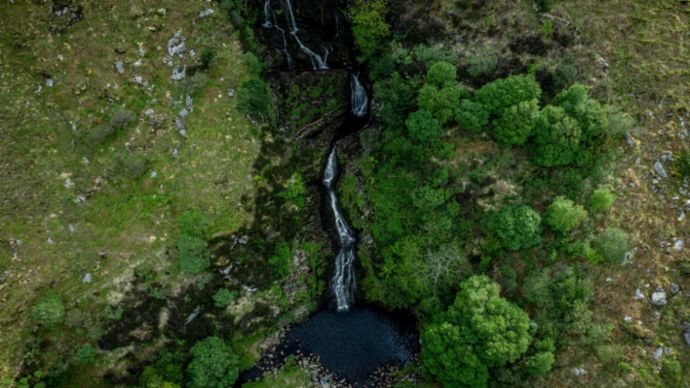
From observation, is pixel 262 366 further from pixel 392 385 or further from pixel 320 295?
pixel 392 385

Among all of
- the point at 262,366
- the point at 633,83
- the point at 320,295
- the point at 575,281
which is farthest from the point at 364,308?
the point at 633,83

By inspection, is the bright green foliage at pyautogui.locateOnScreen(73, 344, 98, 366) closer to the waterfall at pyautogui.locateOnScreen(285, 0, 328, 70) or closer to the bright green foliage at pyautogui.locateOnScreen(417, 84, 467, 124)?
the waterfall at pyautogui.locateOnScreen(285, 0, 328, 70)

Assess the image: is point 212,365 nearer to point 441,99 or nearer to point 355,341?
point 355,341

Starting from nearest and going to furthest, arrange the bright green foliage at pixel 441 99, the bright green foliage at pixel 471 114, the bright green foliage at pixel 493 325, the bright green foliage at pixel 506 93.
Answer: the bright green foliage at pixel 493 325
the bright green foliage at pixel 506 93
the bright green foliage at pixel 471 114
the bright green foliage at pixel 441 99

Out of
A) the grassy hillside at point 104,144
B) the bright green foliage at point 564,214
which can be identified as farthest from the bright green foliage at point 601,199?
the grassy hillside at point 104,144

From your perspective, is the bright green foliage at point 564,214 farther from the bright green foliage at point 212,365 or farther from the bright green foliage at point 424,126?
the bright green foliage at point 212,365

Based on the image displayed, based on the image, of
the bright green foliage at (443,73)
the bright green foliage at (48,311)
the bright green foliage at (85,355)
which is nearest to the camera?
the bright green foliage at (48,311)
